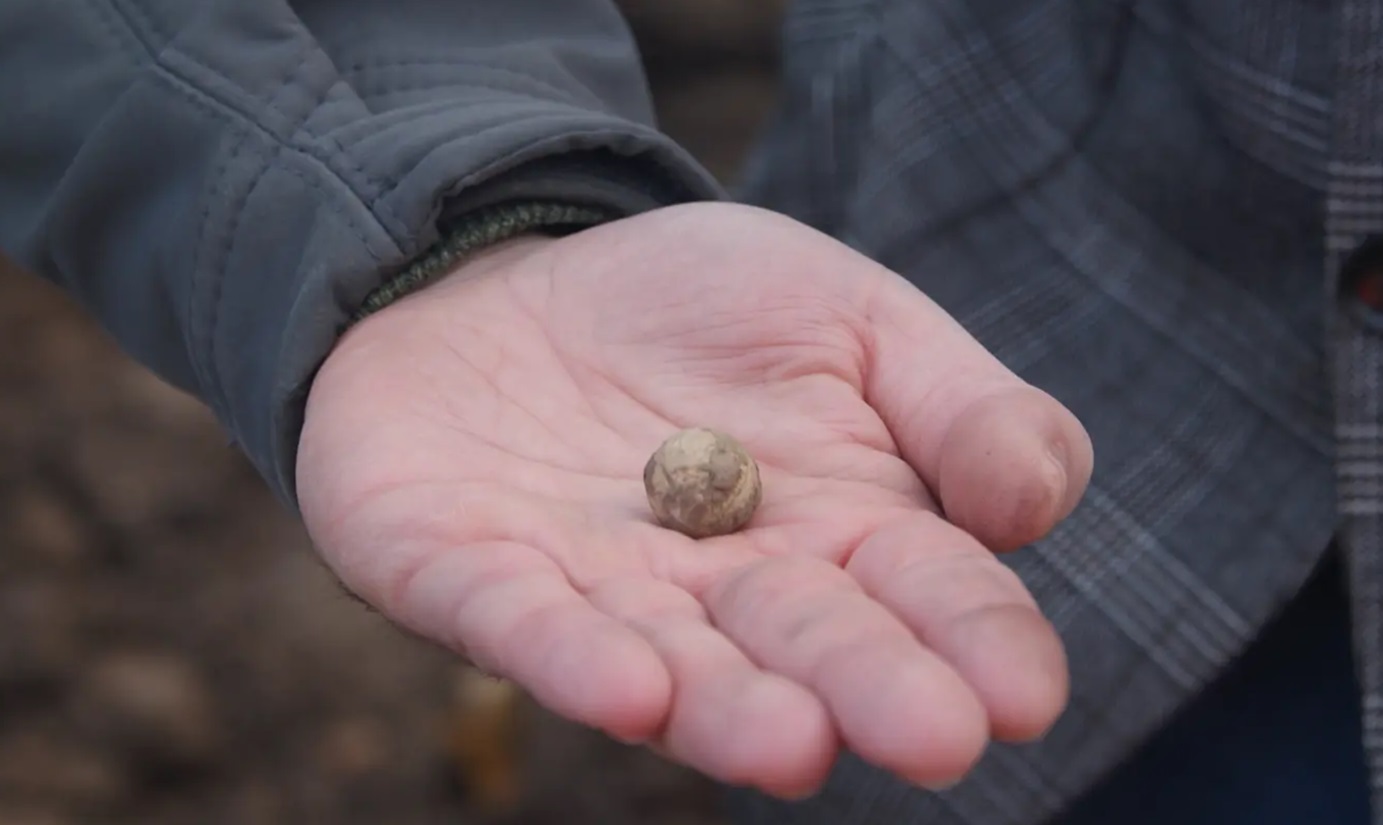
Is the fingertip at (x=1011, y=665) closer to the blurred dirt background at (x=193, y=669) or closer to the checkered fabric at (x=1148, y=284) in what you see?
the checkered fabric at (x=1148, y=284)

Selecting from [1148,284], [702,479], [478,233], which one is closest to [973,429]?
[702,479]

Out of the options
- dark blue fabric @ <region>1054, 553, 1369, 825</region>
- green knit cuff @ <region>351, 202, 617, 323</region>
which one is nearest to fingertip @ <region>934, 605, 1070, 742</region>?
dark blue fabric @ <region>1054, 553, 1369, 825</region>

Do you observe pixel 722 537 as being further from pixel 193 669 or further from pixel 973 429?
pixel 193 669

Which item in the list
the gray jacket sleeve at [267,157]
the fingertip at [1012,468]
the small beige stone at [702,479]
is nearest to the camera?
the fingertip at [1012,468]

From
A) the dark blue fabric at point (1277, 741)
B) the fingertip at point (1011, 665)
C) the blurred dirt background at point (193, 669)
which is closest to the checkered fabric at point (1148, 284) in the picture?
the dark blue fabric at point (1277, 741)

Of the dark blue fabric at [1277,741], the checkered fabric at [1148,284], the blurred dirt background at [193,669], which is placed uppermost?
the checkered fabric at [1148,284]

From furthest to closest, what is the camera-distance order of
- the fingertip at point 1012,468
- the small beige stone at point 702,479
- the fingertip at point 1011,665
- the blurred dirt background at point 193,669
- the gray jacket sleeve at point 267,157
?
the blurred dirt background at point 193,669 < the gray jacket sleeve at point 267,157 < the small beige stone at point 702,479 < the fingertip at point 1012,468 < the fingertip at point 1011,665
